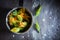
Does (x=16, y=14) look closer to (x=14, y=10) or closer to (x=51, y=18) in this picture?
(x=14, y=10)

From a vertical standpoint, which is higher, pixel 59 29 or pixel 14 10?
pixel 14 10

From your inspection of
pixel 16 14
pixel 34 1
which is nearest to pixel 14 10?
pixel 16 14
